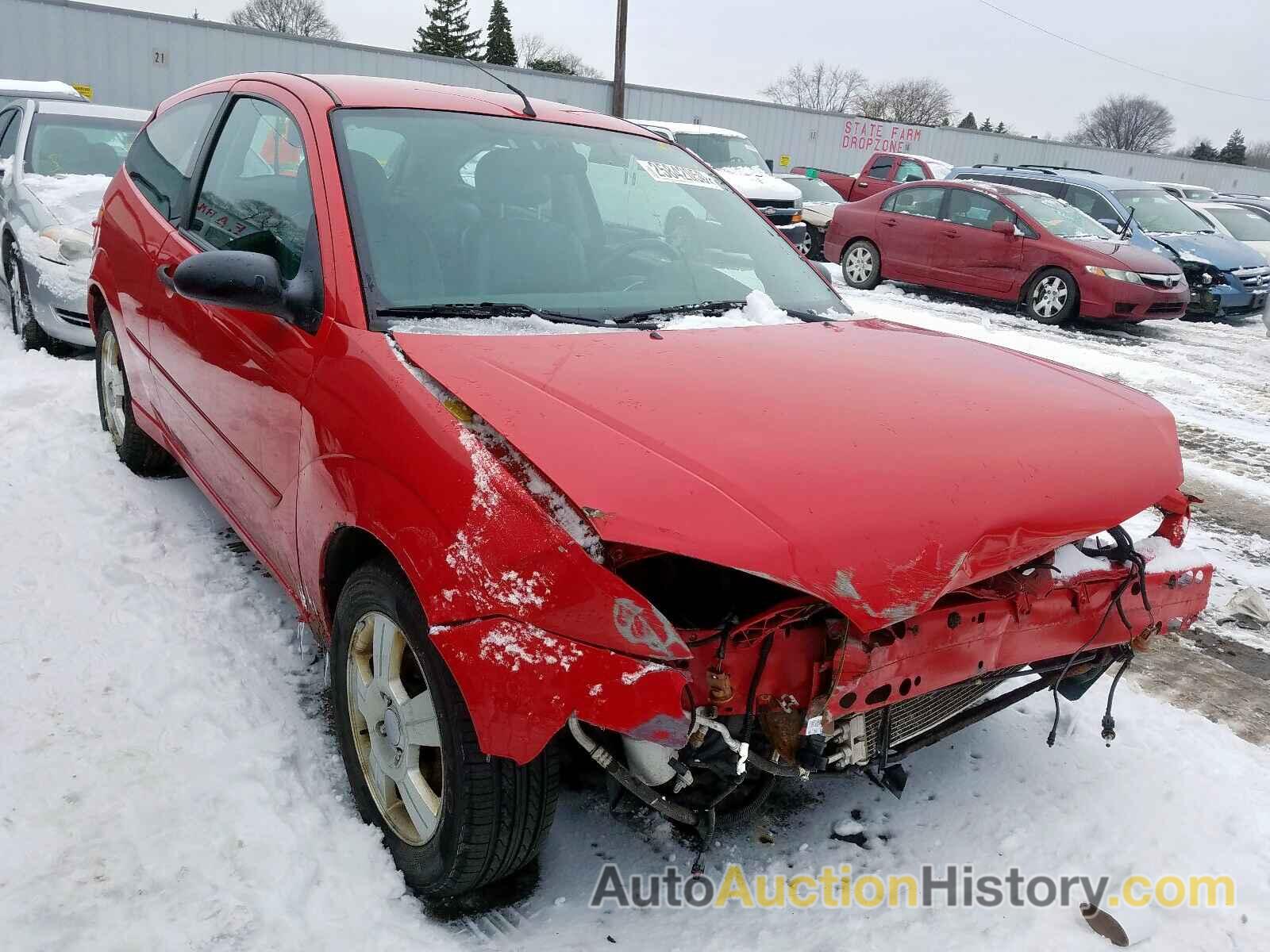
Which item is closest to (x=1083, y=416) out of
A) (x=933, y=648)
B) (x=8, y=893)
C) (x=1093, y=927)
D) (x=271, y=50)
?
(x=933, y=648)

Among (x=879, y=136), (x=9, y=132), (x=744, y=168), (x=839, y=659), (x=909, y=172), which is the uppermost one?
(x=879, y=136)

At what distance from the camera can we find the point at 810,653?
1.81 meters

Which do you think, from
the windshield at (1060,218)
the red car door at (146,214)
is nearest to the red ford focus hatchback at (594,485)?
the red car door at (146,214)

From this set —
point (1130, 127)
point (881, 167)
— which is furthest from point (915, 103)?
point (881, 167)

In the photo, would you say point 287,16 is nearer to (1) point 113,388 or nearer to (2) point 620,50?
(2) point 620,50

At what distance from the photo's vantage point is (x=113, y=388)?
4.53 m

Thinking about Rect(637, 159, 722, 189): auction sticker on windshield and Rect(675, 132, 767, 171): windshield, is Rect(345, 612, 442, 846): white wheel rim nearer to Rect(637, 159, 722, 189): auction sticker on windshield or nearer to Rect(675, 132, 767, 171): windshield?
Rect(637, 159, 722, 189): auction sticker on windshield

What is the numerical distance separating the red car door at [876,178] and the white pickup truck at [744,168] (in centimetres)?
146

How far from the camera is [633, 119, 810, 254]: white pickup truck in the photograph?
14.8 m

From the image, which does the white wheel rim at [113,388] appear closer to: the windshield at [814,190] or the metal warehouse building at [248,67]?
the windshield at [814,190]

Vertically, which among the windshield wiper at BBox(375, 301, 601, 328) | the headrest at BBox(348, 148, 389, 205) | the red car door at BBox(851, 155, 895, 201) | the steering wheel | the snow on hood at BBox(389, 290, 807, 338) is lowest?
the snow on hood at BBox(389, 290, 807, 338)

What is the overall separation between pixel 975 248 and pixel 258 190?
10.0 meters

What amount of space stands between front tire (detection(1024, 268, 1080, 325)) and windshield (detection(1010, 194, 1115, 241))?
21.3 inches

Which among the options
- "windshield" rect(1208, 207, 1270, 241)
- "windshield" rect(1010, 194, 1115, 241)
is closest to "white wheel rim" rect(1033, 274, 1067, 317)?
"windshield" rect(1010, 194, 1115, 241)
